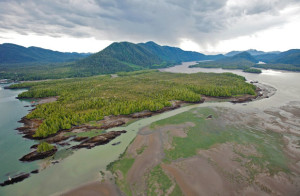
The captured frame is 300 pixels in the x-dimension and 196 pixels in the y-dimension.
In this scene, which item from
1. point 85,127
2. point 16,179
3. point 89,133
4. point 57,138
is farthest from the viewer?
point 85,127

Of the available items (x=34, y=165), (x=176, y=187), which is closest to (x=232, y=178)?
(x=176, y=187)

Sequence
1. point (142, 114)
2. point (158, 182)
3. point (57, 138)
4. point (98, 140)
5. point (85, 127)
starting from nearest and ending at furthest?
1. point (158, 182)
2. point (98, 140)
3. point (57, 138)
4. point (85, 127)
5. point (142, 114)

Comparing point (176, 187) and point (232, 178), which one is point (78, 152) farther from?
point (232, 178)

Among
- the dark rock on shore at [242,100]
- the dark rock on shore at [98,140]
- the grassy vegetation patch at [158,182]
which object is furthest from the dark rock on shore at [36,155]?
the dark rock on shore at [242,100]

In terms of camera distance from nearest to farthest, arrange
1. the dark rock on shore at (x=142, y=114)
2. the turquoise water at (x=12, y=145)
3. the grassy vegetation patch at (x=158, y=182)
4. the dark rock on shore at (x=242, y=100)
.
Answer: the grassy vegetation patch at (x=158, y=182) < the turquoise water at (x=12, y=145) < the dark rock on shore at (x=142, y=114) < the dark rock on shore at (x=242, y=100)

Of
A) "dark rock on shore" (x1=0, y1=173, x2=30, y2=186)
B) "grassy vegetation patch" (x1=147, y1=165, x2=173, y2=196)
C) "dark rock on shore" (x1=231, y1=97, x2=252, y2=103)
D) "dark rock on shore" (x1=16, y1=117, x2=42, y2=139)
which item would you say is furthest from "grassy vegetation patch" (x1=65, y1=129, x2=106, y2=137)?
"dark rock on shore" (x1=231, y1=97, x2=252, y2=103)

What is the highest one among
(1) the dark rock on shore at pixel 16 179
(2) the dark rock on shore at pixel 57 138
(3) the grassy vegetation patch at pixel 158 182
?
(3) the grassy vegetation patch at pixel 158 182

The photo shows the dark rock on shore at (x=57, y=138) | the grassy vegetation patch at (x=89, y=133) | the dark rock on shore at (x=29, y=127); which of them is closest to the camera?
the dark rock on shore at (x=57, y=138)

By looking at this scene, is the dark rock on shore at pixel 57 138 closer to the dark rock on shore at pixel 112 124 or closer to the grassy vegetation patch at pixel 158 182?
the dark rock on shore at pixel 112 124

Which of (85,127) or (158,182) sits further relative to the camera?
(85,127)

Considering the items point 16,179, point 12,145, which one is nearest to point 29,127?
point 12,145

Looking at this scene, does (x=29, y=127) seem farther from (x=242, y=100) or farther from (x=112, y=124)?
(x=242, y=100)
